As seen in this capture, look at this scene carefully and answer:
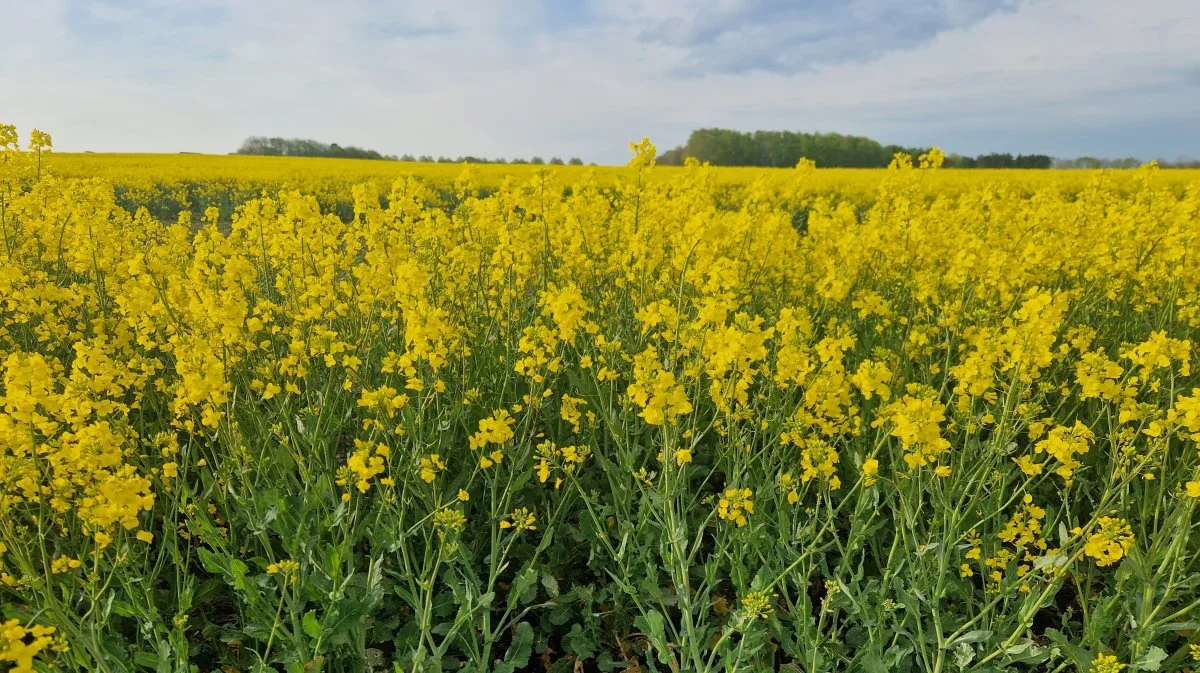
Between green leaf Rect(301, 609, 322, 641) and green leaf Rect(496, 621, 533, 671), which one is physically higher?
green leaf Rect(301, 609, 322, 641)

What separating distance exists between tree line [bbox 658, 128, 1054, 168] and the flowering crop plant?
109 feet

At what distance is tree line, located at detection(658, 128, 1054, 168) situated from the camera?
37250mm

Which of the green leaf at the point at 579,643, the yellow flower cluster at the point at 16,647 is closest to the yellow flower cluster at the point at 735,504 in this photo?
the green leaf at the point at 579,643

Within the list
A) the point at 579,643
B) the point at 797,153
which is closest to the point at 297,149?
the point at 797,153

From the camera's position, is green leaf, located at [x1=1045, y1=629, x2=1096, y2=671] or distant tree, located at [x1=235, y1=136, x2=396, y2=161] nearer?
green leaf, located at [x1=1045, y1=629, x2=1096, y2=671]

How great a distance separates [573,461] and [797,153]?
1645 inches

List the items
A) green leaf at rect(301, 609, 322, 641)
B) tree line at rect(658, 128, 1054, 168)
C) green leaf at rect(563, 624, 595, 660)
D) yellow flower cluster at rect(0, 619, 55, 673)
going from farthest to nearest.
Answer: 1. tree line at rect(658, 128, 1054, 168)
2. green leaf at rect(563, 624, 595, 660)
3. green leaf at rect(301, 609, 322, 641)
4. yellow flower cluster at rect(0, 619, 55, 673)

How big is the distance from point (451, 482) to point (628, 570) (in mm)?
901

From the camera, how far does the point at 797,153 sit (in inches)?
1602

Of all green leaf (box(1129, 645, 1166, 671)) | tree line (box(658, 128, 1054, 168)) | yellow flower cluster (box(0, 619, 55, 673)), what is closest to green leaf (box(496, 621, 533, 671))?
yellow flower cluster (box(0, 619, 55, 673))

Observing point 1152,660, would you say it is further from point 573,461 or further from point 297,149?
point 297,149

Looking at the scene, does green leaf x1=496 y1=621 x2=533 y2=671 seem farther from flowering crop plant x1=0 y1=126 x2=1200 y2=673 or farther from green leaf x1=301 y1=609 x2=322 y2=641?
green leaf x1=301 y1=609 x2=322 y2=641

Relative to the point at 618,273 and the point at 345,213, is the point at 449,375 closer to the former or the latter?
the point at 618,273

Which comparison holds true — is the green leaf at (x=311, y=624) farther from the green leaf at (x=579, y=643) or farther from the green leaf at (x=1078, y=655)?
the green leaf at (x=1078, y=655)
